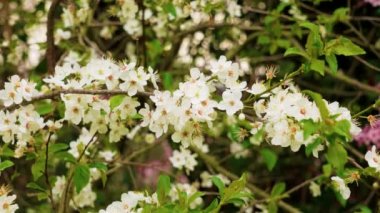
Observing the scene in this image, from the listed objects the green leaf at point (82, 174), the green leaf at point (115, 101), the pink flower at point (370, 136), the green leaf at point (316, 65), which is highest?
the green leaf at point (316, 65)

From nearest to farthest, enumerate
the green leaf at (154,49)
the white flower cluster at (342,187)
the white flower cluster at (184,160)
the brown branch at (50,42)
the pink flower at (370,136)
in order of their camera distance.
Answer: the white flower cluster at (342,187)
the brown branch at (50,42)
the white flower cluster at (184,160)
the green leaf at (154,49)
the pink flower at (370,136)

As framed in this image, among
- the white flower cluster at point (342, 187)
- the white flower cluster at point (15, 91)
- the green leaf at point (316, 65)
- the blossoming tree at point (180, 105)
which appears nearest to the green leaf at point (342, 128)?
the blossoming tree at point (180, 105)

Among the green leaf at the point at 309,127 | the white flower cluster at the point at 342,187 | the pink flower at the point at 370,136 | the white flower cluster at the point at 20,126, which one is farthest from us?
the pink flower at the point at 370,136

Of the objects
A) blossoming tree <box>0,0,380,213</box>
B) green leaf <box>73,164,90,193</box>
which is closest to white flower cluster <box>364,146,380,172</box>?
blossoming tree <box>0,0,380,213</box>

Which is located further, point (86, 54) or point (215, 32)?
point (215, 32)

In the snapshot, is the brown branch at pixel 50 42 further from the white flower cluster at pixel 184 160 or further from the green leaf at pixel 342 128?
the green leaf at pixel 342 128

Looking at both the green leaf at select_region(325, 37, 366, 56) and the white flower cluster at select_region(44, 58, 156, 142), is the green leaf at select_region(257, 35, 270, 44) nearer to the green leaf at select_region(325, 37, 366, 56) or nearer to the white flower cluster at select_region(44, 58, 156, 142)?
the white flower cluster at select_region(44, 58, 156, 142)

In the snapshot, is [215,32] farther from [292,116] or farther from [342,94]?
[292,116]

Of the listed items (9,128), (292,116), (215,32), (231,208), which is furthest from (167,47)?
(292,116)
